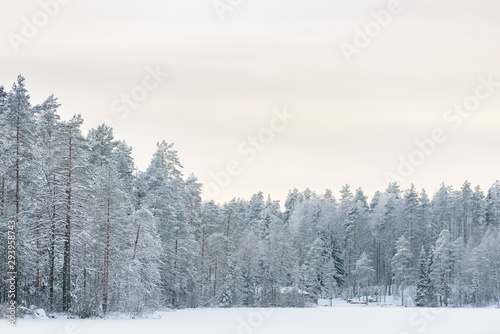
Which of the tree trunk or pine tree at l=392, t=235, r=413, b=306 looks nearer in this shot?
the tree trunk

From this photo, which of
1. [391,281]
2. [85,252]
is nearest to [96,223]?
[85,252]

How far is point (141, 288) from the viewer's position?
4184cm

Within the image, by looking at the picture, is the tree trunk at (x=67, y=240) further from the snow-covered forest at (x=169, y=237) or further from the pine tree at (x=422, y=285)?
the pine tree at (x=422, y=285)

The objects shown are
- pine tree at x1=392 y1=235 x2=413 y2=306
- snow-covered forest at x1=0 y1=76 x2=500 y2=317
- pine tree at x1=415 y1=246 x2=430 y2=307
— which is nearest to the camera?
snow-covered forest at x1=0 y1=76 x2=500 y2=317

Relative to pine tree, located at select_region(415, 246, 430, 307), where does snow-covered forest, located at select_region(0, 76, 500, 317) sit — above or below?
above

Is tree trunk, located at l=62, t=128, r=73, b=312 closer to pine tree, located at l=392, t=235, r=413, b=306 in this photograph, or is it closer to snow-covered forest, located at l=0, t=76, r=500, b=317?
snow-covered forest, located at l=0, t=76, r=500, b=317

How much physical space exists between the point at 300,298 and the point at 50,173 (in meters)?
47.0

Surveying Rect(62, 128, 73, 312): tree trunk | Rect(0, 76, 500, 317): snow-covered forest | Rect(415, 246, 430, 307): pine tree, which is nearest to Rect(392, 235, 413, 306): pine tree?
Rect(0, 76, 500, 317): snow-covered forest

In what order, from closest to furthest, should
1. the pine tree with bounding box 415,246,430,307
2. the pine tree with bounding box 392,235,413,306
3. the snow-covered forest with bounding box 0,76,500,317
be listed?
the snow-covered forest with bounding box 0,76,500,317 < the pine tree with bounding box 415,246,430,307 < the pine tree with bounding box 392,235,413,306

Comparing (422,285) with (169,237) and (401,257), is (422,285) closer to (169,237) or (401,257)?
(401,257)

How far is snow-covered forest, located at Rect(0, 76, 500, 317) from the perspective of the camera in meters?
34.4

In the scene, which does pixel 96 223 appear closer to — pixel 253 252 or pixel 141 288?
pixel 141 288

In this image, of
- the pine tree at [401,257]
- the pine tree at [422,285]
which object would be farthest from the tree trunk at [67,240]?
the pine tree at [401,257]

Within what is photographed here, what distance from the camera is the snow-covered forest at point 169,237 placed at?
113 feet
